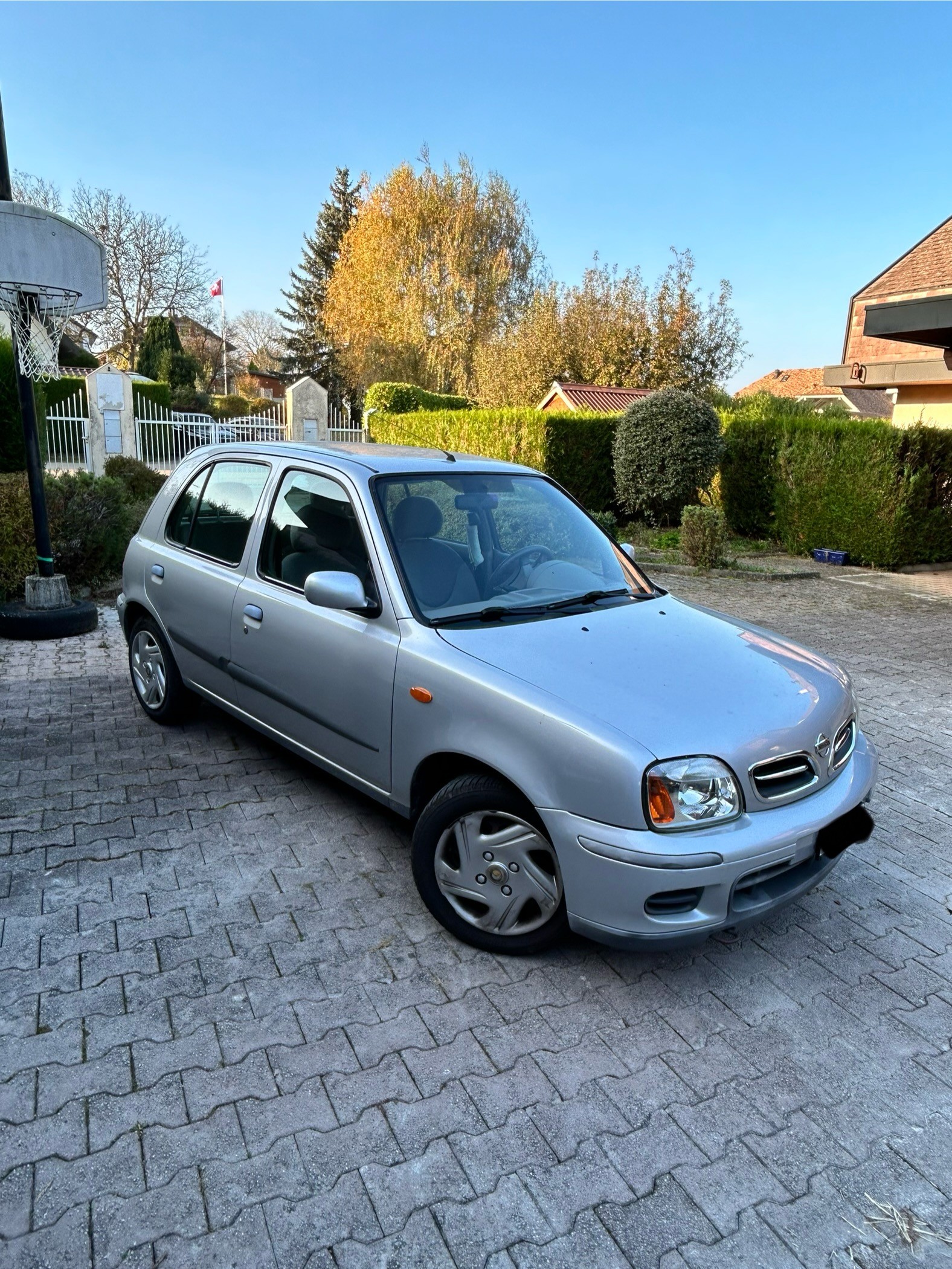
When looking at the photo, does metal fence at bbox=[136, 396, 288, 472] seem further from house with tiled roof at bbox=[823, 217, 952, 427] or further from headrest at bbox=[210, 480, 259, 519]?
headrest at bbox=[210, 480, 259, 519]

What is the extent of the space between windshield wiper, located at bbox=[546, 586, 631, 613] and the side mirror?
79cm

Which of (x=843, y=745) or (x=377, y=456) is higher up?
(x=377, y=456)

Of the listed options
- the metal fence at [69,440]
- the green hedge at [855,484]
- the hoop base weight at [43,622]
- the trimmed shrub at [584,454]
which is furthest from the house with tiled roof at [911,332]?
the metal fence at [69,440]

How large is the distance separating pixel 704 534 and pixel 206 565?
9.22m

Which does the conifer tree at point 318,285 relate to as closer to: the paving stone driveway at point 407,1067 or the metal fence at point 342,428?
the metal fence at point 342,428

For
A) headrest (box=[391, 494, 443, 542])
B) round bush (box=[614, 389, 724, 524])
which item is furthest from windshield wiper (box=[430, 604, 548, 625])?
round bush (box=[614, 389, 724, 524])

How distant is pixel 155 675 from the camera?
5000 millimetres

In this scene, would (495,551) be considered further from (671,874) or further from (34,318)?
(34,318)

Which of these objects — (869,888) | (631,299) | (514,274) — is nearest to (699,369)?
(631,299)

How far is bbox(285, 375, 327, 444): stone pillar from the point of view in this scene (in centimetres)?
1975

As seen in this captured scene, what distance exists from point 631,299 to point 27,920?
2899 centimetres

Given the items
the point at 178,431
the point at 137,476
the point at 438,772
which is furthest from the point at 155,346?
the point at 438,772

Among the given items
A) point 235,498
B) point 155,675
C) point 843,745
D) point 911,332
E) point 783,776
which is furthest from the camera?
point 911,332

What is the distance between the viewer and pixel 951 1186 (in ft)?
7.11
